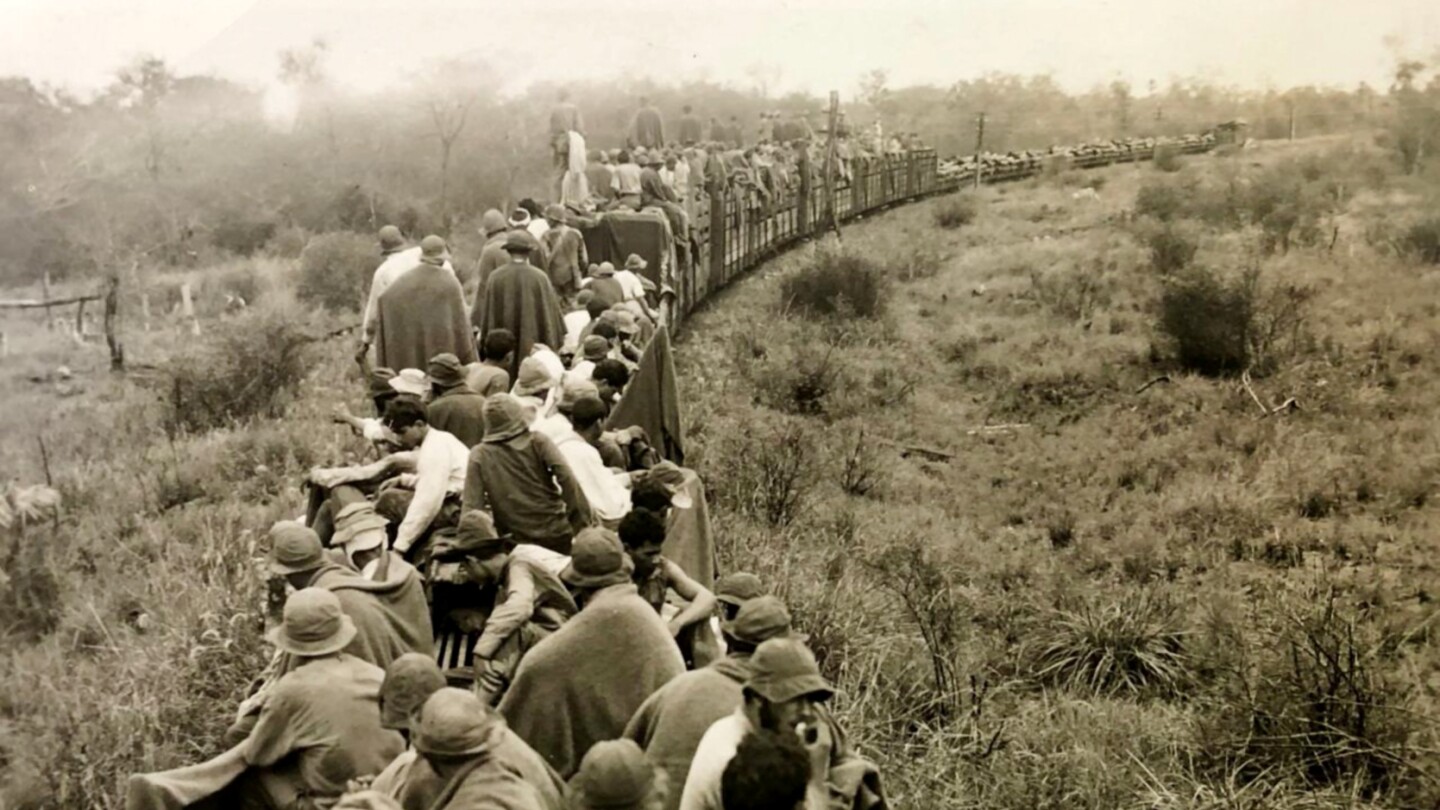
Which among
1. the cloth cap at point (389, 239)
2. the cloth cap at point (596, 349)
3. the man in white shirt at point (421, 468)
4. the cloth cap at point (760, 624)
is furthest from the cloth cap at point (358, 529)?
the cloth cap at point (389, 239)

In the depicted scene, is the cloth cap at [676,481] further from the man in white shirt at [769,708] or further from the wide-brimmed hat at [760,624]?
the man in white shirt at [769,708]

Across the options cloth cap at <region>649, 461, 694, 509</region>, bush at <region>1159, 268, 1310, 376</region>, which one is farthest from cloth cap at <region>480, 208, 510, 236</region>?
bush at <region>1159, 268, 1310, 376</region>

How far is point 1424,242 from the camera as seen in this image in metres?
17.7

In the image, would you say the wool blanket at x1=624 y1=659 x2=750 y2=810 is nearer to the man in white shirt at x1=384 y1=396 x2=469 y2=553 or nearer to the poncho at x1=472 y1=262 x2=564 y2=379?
the man in white shirt at x1=384 y1=396 x2=469 y2=553

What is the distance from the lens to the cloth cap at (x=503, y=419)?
17.5ft

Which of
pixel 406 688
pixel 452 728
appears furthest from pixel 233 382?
pixel 452 728

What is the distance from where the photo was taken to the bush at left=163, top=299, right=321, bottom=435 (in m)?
14.6

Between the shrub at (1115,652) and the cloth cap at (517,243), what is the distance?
4699 mm

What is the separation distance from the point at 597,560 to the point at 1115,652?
5.28m

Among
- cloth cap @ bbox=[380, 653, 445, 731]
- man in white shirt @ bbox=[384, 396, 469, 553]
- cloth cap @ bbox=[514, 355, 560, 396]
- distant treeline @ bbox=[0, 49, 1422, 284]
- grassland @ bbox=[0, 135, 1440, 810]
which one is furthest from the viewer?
distant treeline @ bbox=[0, 49, 1422, 284]

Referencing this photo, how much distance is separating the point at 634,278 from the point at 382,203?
19.0 metres

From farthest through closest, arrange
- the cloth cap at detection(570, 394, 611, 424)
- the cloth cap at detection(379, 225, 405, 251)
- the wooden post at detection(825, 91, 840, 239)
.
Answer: the wooden post at detection(825, 91, 840, 239), the cloth cap at detection(379, 225, 405, 251), the cloth cap at detection(570, 394, 611, 424)

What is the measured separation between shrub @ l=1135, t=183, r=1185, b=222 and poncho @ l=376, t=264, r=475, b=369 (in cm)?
1965

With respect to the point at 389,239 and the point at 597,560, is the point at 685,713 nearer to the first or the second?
the point at 597,560
